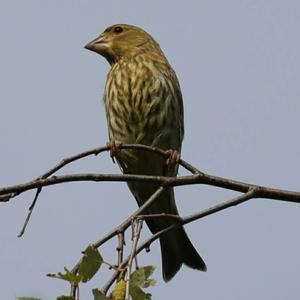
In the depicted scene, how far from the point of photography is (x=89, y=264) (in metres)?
2.44

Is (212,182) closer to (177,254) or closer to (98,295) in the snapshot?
(98,295)

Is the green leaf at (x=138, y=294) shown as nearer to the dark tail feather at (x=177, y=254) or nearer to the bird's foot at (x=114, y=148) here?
the bird's foot at (x=114, y=148)

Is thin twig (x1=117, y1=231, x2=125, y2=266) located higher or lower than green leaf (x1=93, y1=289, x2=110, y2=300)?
higher

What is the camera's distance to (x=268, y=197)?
3293 mm

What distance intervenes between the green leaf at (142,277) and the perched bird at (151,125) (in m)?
2.86

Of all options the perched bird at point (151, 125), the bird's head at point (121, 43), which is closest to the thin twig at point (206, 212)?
the perched bird at point (151, 125)

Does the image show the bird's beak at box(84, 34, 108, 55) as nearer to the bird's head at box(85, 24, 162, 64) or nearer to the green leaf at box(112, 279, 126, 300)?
the bird's head at box(85, 24, 162, 64)

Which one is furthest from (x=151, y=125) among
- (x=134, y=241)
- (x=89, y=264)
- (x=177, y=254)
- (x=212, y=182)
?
(x=89, y=264)

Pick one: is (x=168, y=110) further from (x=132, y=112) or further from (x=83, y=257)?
(x=83, y=257)

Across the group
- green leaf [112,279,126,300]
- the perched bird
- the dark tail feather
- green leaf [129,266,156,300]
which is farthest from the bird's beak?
green leaf [112,279,126,300]

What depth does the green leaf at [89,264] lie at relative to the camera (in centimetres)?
239

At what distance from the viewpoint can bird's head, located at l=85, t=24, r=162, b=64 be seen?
20.9 feet

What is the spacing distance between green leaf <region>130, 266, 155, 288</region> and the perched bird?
286cm

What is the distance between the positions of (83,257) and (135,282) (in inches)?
8.1
